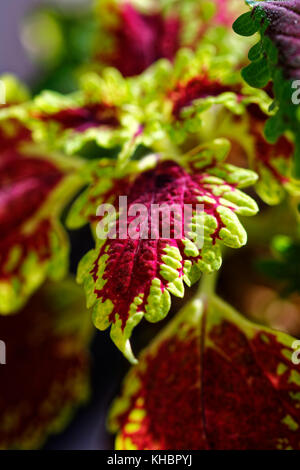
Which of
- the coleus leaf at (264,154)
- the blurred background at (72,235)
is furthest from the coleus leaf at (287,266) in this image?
the blurred background at (72,235)

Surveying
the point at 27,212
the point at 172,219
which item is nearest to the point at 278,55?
the point at 172,219

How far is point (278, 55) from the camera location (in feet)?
1.44

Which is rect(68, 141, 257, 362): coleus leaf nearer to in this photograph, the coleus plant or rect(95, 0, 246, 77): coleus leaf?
the coleus plant

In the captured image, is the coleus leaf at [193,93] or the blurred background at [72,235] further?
the blurred background at [72,235]

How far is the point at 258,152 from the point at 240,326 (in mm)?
227

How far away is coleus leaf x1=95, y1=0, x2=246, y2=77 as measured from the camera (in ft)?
2.89

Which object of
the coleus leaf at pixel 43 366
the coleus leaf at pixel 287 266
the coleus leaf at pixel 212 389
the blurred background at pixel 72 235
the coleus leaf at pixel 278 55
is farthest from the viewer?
the blurred background at pixel 72 235

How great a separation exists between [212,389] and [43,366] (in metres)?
0.39

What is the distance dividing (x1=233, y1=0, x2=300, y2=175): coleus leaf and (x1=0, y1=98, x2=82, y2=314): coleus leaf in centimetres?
34

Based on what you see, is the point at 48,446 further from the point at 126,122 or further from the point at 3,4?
the point at 3,4

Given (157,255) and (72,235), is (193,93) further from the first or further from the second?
(72,235)

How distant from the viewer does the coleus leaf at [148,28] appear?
88 cm

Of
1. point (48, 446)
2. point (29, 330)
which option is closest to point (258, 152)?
point (29, 330)

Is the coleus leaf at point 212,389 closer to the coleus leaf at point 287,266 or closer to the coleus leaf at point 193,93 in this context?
the coleus leaf at point 287,266
